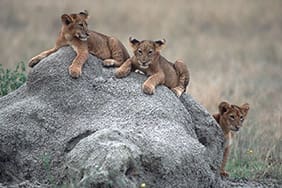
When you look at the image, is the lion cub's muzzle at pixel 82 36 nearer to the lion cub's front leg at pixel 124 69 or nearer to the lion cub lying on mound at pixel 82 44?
the lion cub lying on mound at pixel 82 44

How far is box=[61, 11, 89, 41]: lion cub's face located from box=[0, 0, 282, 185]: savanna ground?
16.3 ft

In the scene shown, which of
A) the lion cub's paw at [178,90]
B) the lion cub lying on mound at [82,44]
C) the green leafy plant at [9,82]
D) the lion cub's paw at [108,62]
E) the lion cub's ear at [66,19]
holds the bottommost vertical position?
the green leafy plant at [9,82]

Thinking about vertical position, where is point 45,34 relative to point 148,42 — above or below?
below

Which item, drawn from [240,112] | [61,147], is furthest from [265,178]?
[61,147]

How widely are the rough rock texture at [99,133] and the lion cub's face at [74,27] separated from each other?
0.63 feet

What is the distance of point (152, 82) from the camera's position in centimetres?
909

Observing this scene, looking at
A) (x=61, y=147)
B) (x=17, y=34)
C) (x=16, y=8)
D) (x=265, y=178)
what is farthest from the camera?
(x=16, y=8)

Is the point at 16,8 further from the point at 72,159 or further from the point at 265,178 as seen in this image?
the point at 72,159

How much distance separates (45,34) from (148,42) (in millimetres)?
12710

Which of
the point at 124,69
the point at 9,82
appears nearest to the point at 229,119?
the point at 124,69

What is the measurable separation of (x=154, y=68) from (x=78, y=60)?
100 centimetres

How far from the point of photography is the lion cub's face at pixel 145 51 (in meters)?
9.46

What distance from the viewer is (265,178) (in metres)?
10.5

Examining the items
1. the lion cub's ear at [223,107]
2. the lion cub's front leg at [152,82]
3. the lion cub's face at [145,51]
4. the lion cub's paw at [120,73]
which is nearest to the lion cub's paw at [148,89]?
the lion cub's front leg at [152,82]
